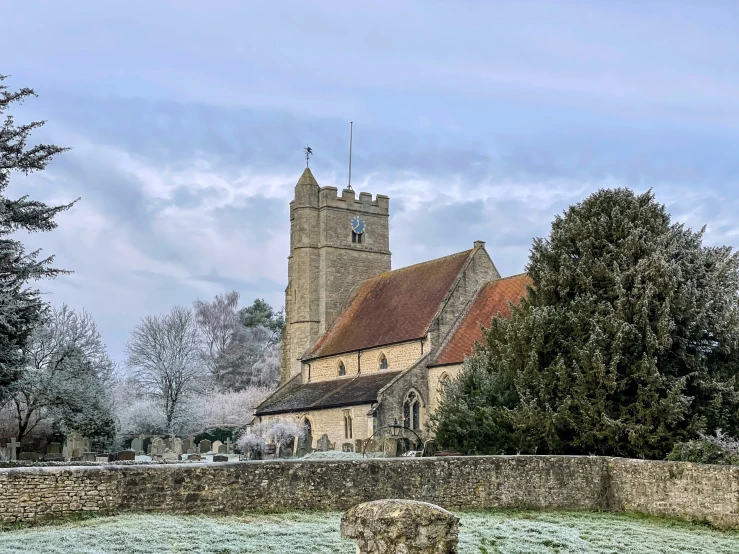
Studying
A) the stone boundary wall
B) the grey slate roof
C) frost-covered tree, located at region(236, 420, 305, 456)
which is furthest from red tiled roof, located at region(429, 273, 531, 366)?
the stone boundary wall

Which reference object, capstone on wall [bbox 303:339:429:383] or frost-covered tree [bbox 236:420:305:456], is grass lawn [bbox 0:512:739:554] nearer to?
capstone on wall [bbox 303:339:429:383]

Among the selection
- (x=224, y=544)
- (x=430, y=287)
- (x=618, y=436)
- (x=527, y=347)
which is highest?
(x=430, y=287)

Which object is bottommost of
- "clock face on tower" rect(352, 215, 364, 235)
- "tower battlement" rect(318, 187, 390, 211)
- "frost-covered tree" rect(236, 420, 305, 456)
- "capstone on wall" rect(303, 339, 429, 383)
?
"frost-covered tree" rect(236, 420, 305, 456)

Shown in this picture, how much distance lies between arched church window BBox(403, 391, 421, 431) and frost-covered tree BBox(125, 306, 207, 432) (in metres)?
19.2

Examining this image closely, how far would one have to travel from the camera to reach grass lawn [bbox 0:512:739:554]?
12.0 metres

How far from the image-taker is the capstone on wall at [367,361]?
38656 millimetres

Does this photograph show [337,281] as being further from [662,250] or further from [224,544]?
[224,544]

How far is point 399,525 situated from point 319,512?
9841 millimetres

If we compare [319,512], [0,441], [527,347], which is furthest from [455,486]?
[0,441]

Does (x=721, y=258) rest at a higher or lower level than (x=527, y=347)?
higher

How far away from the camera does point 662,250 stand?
923 inches

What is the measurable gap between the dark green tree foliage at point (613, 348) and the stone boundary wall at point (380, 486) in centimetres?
413

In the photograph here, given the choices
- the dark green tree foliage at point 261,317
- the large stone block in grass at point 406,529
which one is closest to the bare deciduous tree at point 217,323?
the dark green tree foliage at point 261,317

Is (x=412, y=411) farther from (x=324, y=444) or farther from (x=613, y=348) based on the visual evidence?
(x=613, y=348)
